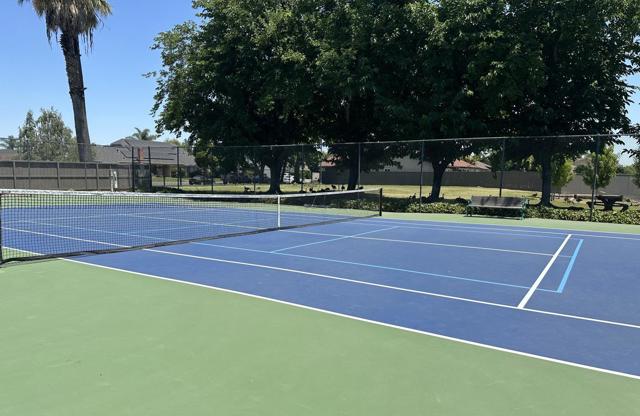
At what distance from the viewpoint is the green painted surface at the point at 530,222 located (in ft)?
52.0

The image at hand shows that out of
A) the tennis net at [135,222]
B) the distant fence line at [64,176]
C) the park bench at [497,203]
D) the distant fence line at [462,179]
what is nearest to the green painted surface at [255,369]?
the tennis net at [135,222]

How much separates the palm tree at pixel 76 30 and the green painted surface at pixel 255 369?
29.2 meters

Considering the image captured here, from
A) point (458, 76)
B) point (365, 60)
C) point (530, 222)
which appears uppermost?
point (365, 60)

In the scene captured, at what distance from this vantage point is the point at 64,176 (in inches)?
1128

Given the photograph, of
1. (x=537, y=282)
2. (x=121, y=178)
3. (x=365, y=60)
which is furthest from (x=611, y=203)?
(x=121, y=178)

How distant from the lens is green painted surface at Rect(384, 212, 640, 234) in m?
15.9

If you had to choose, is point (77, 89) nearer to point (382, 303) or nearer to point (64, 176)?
point (64, 176)

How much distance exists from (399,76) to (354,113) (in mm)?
4778

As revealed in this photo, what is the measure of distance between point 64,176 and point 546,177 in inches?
1067

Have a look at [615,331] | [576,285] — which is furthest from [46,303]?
[576,285]

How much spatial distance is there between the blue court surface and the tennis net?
1.30ft

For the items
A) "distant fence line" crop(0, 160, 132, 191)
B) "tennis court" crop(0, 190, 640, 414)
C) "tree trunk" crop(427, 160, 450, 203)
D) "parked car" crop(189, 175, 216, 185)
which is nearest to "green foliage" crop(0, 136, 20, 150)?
"distant fence line" crop(0, 160, 132, 191)

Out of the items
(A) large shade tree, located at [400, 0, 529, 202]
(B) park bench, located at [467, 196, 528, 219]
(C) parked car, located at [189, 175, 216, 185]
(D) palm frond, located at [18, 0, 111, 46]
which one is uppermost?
(D) palm frond, located at [18, 0, 111, 46]

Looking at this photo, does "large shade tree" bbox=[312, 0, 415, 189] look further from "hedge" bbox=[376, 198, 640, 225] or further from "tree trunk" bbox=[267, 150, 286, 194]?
"tree trunk" bbox=[267, 150, 286, 194]
